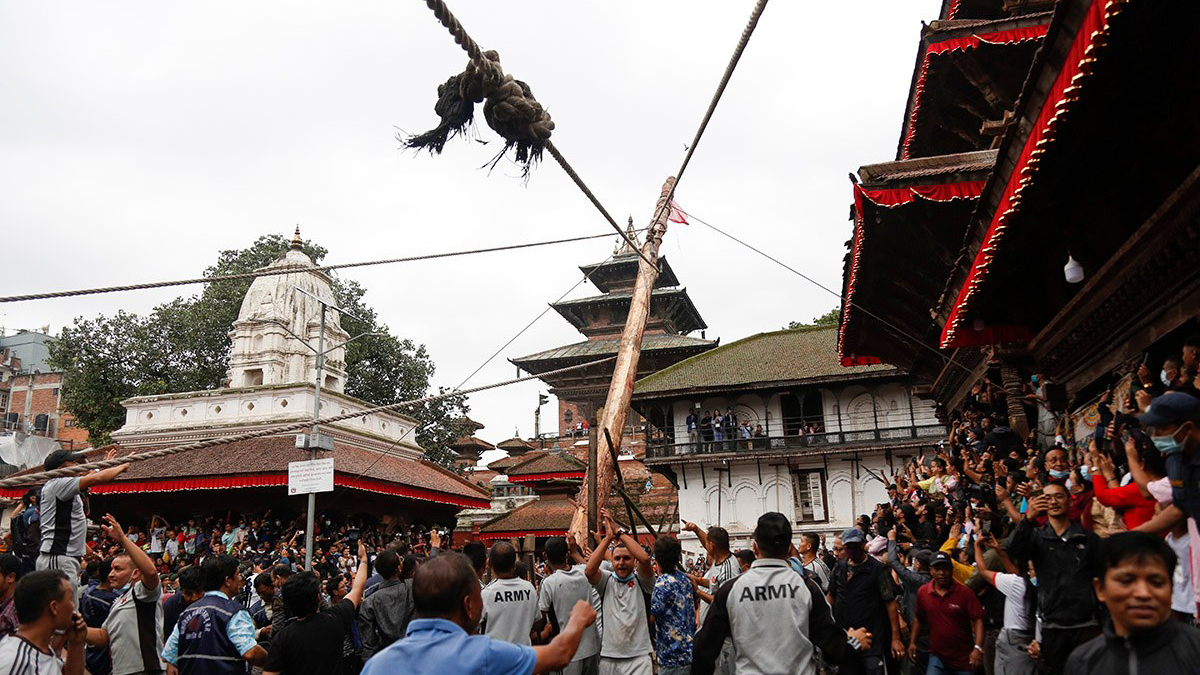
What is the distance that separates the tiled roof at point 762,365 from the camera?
31.6 m

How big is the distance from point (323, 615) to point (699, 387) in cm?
2764

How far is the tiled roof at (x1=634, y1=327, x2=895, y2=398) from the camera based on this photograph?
1244 inches

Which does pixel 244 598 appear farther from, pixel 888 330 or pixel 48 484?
pixel 888 330

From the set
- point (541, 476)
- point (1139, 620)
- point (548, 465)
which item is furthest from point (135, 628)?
point (548, 465)

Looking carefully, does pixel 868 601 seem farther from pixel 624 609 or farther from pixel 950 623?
pixel 624 609

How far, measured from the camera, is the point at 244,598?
1049 centimetres

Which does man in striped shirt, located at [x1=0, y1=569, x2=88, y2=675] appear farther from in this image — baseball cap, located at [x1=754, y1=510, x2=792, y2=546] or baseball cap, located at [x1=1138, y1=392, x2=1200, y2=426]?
baseball cap, located at [x1=1138, y1=392, x2=1200, y2=426]

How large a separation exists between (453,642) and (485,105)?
3529 mm

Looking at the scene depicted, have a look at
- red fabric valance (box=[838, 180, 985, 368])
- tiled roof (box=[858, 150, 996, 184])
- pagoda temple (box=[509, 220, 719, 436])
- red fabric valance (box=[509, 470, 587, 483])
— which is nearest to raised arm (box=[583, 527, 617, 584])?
red fabric valance (box=[838, 180, 985, 368])

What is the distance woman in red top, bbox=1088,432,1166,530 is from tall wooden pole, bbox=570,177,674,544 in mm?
3876

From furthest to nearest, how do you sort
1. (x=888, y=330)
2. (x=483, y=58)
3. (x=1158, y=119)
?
(x=888, y=330)
(x=1158, y=119)
(x=483, y=58)

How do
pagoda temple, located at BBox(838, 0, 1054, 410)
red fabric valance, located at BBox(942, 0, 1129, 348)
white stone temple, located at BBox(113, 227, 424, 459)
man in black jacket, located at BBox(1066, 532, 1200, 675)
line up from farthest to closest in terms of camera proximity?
white stone temple, located at BBox(113, 227, 424, 459) → pagoda temple, located at BBox(838, 0, 1054, 410) → red fabric valance, located at BBox(942, 0, 1129, 348) → man in black jacket, located at BBox(1066, 532, 1200, 675)

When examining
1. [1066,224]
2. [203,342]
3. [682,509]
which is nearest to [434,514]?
[682,509]

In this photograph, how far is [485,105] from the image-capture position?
5.23 m
